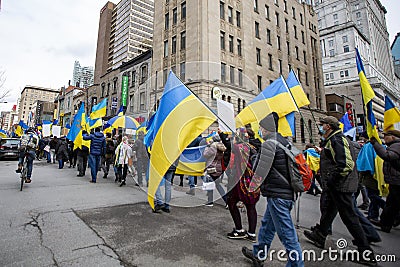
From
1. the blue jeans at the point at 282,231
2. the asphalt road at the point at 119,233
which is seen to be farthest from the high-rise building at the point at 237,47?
the asphalt road at the point at 119,233

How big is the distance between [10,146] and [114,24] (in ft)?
256

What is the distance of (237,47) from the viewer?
1300cm

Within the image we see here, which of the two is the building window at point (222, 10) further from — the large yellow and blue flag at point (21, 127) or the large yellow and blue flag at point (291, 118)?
the large yellow and blue flag at point (21, 127)

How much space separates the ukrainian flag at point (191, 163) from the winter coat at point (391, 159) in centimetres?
310

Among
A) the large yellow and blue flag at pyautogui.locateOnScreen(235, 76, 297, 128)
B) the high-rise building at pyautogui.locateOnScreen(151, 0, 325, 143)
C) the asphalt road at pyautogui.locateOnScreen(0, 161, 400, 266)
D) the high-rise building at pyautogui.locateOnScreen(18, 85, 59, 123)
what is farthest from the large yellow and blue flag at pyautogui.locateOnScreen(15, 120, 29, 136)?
the high-rise building at pyautogui.locateOnScreen(18, 85, 59, 123)

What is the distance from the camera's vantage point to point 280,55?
1132 inches

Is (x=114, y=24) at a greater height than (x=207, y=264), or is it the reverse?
(x=114, y=24)

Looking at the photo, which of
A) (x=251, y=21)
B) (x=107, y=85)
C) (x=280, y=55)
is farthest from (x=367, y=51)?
(x=107, y=85)

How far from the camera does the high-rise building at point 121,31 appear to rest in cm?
7225

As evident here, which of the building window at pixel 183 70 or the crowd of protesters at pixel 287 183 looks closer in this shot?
the crowd of protesters at pixel 287 183

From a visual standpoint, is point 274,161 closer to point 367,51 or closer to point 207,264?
point 207,264

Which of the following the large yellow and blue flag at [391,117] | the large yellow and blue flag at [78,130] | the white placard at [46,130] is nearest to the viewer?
the large yellow and blue flag at [391,117]

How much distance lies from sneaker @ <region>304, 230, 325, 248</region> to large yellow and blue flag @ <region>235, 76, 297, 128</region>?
219cm
